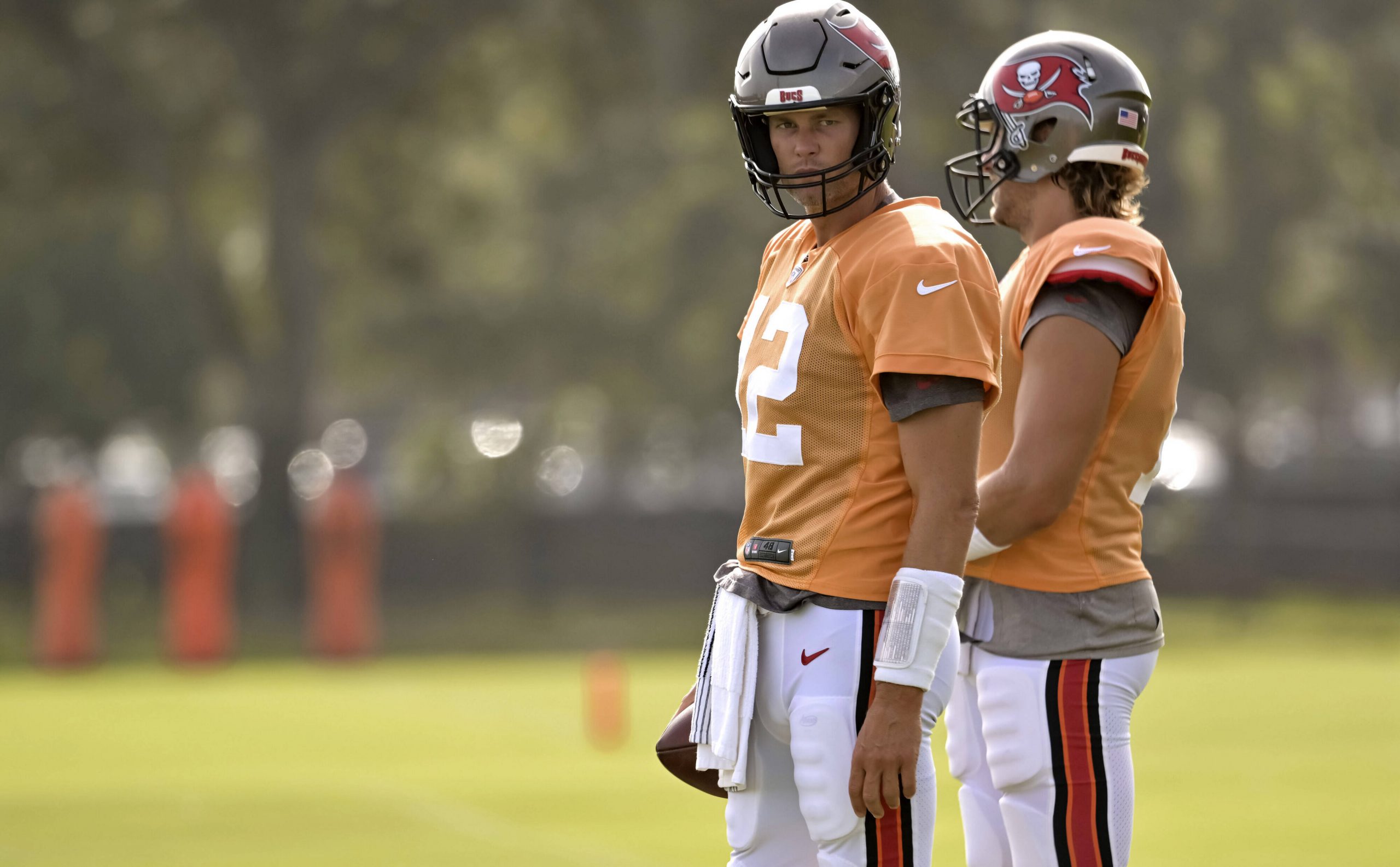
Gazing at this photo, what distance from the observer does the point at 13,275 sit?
25.6 metres

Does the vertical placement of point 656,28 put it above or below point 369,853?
above

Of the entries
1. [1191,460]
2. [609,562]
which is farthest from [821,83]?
[1191,460]

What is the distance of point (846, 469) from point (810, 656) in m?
0.35

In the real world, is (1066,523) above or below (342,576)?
above

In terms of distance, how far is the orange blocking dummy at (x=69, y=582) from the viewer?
692 inches

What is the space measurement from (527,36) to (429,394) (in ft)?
50.9

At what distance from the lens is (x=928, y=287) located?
3.29m

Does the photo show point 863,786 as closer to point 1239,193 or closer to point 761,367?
point 761,367

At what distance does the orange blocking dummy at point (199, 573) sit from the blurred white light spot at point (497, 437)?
9.00 meters

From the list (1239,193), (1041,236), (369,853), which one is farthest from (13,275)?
(1041,236)

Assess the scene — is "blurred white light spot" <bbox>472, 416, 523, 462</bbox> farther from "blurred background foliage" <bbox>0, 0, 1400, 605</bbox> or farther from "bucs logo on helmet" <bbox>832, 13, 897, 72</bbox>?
"bucs logo on helmet" <bbox>832, 13, 897, 72</bbox>

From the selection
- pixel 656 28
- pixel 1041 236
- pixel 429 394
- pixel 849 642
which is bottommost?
pixel 849 642

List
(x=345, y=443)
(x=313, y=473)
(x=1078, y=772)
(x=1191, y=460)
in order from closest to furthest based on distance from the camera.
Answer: (x=1078, y=772) < (x=1191, y=460) < (x=313, y=473) < (x=345, y=443)

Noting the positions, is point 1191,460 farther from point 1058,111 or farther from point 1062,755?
point 1062,755
